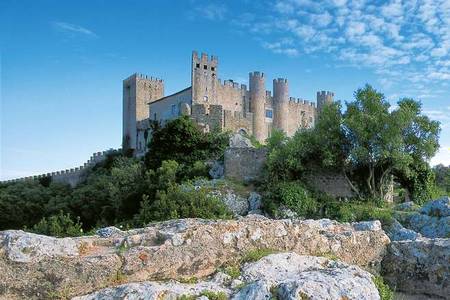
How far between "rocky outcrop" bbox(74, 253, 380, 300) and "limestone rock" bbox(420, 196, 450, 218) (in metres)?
15.0

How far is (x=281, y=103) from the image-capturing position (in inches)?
2207

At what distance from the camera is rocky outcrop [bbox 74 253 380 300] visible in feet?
15.0

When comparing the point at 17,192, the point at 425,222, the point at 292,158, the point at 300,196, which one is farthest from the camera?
the point at 17,192

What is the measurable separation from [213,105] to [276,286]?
35929 millimetres

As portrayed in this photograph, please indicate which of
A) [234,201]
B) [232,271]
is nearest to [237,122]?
[234,201]

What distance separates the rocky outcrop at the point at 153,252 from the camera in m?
4.49

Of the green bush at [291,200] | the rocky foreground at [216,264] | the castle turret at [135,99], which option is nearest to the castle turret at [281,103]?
the castle turret at [135,99]

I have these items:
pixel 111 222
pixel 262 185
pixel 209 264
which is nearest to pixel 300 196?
pixel 262 185

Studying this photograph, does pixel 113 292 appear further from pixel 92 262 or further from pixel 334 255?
pixel 334 255

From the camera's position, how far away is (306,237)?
646cm

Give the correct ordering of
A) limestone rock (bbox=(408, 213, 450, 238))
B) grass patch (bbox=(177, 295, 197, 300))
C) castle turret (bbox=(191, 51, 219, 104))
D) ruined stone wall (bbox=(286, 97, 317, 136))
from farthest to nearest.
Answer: ruined stone wall (bbox=(286, 97, 317, 136)) → castle turret (bbox=(191, 51, 219, 104)) → limestone rock (bbox=(408, 213, 450, 238)) → grass patch (bbox=(177, 295, 197, 300))

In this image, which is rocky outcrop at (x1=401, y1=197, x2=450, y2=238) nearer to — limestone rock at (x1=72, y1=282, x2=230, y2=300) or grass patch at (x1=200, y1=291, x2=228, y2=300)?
grass patch at (x1=200, y1=291, x2=228, y2=300)

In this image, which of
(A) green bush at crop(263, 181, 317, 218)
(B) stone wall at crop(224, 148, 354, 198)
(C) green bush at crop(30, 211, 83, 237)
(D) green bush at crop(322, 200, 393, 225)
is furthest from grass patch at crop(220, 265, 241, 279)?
(B) stone wall at crop(224, 148, 354, 198)

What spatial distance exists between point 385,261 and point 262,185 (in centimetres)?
1801
